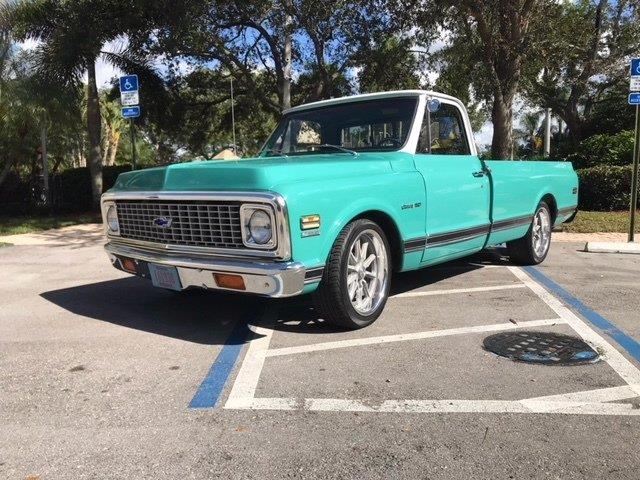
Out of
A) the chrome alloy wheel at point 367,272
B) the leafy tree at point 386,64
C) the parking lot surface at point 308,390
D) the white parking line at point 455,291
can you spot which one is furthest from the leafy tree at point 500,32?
the chrome alloy wheel at point 367,272

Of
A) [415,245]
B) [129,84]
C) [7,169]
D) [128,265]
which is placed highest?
[129,84]

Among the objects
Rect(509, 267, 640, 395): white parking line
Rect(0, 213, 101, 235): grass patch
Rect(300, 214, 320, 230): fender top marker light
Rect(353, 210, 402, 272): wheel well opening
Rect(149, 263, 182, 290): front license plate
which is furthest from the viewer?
Rect(0, 213, 101, 235): grass patch

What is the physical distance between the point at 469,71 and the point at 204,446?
684 inches

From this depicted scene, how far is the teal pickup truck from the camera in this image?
403 centimetres

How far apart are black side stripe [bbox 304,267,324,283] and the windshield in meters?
1.55

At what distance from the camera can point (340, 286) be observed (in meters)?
4.34

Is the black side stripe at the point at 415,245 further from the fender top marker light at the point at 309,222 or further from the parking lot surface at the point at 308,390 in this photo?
the fender top marker light at the point at 309,222

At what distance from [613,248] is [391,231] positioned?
18.1ft

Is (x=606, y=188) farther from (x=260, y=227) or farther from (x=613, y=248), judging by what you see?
(x=260, y=227)

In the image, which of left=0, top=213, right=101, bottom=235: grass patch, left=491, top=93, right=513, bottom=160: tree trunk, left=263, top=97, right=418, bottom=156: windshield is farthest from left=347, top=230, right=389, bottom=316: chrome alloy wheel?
left=0, top=213, right=101, bottom=235: grass patch

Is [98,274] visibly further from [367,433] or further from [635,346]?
[635,346]

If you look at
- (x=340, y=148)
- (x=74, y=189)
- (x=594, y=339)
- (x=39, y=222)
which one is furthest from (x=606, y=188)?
(x=74, y=189)

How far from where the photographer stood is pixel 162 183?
4609 mm

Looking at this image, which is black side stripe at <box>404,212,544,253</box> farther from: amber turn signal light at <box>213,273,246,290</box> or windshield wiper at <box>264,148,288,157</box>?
windshield wiper at <box>264,148,288,157</box>
